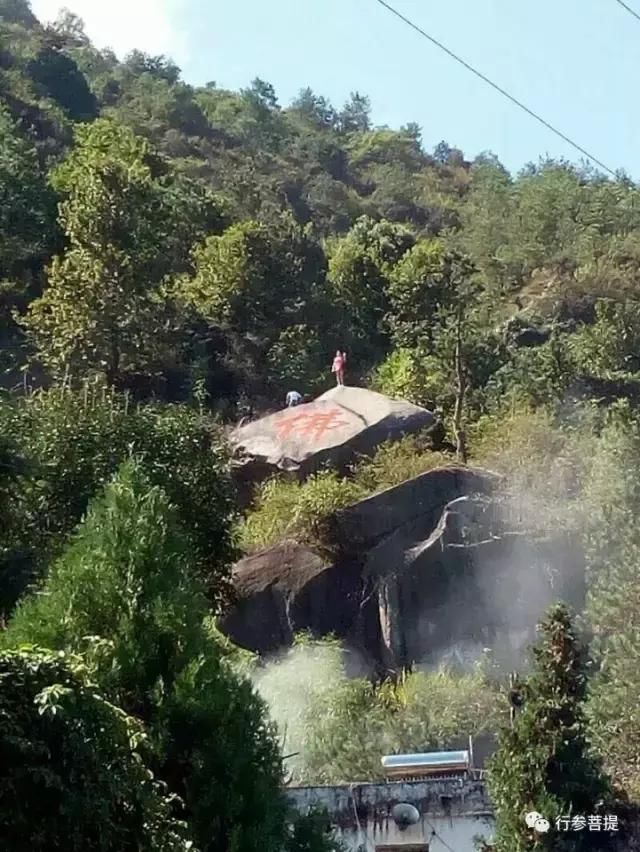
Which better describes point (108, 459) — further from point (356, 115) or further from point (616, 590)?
point (356, 115)

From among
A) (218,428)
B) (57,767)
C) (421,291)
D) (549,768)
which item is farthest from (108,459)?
(421,291)

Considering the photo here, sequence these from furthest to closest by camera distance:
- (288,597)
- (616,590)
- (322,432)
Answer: (322,432), (288,597), (616,590)

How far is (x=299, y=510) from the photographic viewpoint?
1747cm

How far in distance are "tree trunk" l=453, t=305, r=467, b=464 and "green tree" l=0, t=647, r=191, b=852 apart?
13.4 metres

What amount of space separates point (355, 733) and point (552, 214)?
19.3 m

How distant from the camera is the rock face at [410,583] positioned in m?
16.7

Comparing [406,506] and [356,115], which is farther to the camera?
[356,115]

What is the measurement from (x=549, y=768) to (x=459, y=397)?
10.2 metres

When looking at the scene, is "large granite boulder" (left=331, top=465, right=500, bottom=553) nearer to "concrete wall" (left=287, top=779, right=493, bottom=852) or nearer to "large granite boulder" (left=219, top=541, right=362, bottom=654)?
"large granite boulder" (left=219, top=541, right=362, bottom=654)

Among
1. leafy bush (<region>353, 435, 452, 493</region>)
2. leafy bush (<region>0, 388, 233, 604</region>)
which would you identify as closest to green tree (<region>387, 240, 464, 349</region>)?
leafy bush (<region>353, 435, 452, 493</region>)

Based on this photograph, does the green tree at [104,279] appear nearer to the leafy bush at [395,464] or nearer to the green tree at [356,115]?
the leafy bush at [395,464]

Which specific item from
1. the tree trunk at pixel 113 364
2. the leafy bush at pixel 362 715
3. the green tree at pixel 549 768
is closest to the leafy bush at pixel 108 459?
the leafy bush at pixel 362 715

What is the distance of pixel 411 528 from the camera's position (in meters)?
17.6

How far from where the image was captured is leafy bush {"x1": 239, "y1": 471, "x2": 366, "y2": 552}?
1747 centimetres
